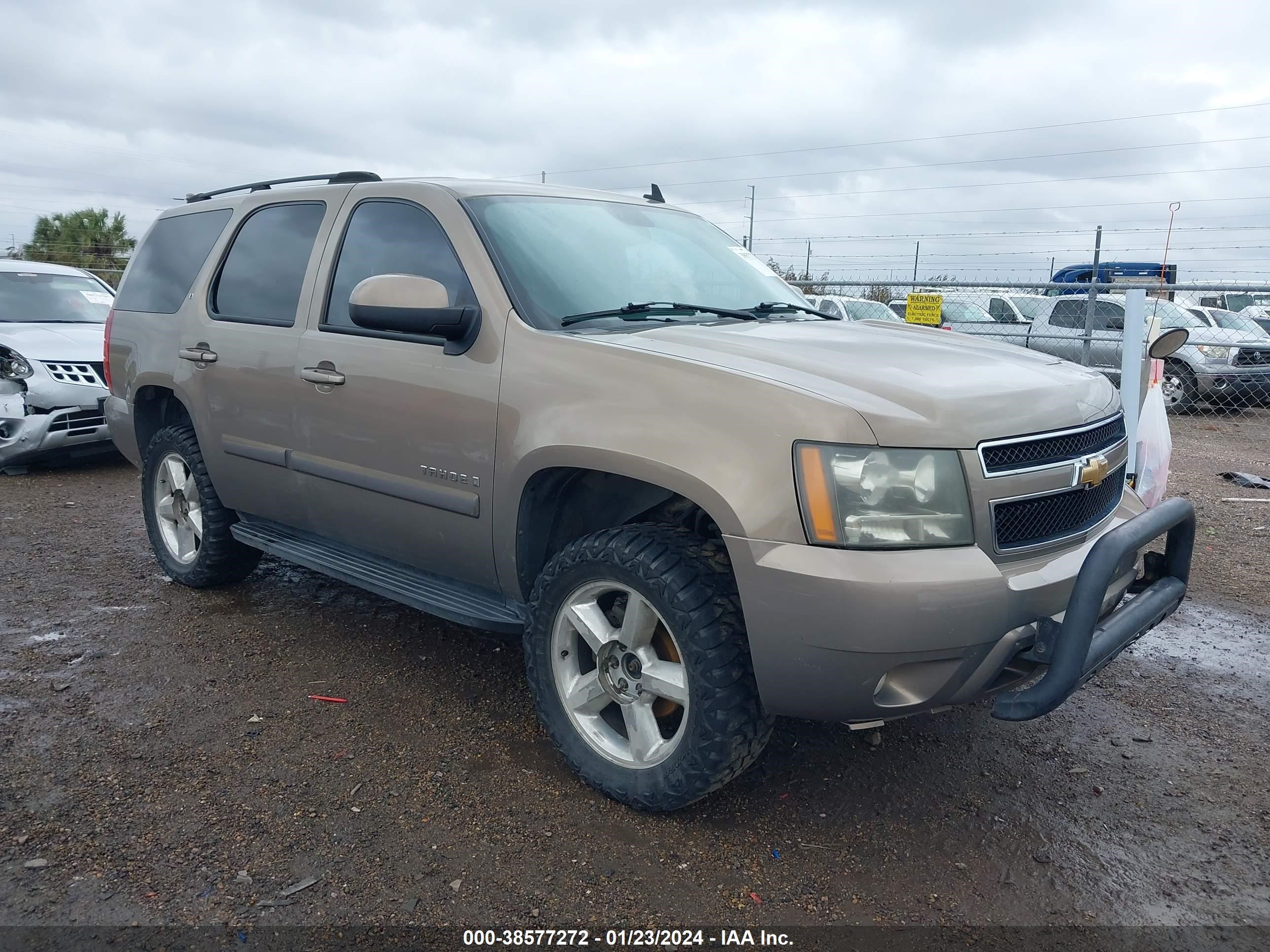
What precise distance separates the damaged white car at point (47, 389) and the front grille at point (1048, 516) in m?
6.63

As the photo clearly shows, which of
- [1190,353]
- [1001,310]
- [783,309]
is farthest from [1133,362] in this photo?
[1001,310]

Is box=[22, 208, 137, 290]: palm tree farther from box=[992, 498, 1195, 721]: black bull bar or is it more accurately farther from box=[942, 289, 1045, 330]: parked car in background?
box=[992, 498, 1195, 721]: black bull bar

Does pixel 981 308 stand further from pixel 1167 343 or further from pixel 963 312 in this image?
pixel 1167 343

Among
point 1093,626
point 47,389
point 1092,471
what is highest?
point 1092,471

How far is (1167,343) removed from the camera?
192 inches

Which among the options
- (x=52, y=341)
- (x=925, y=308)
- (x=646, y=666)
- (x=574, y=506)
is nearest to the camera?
(x=646, y=666)

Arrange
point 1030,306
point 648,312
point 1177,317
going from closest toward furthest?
1. point 648,312
2. point 1177,317
3. point 1030,306

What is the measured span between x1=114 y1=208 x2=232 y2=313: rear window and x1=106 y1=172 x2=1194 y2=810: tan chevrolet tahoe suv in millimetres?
282

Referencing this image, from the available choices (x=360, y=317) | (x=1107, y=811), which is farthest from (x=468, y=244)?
(x=1107, y=811)

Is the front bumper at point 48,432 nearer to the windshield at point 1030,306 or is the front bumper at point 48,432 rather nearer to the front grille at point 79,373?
the front grille at point 79,373

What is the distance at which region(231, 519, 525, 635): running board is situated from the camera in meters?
3.28

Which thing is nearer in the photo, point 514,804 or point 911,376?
point 911,376

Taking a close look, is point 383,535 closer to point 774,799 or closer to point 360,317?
point 360,317

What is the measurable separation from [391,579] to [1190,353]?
12875 mm
